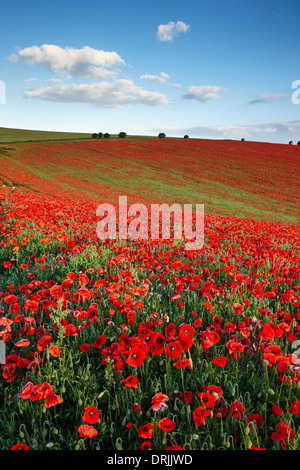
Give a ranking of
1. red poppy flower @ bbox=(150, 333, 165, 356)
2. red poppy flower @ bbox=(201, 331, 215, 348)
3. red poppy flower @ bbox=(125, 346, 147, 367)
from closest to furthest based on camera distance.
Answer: red poppy flower @ bbox=(125, 346, 147, 367)
red poppy flower @ bbox=(150, 333, 165, 356)
red poppy flower @ bbox=(201, 331, 215, 348)

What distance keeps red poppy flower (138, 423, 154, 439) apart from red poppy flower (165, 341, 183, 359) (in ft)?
1.52

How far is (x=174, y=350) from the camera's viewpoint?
85.7 inches

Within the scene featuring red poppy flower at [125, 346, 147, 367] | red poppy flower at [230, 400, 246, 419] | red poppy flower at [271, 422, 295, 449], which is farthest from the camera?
red poppy flower at [125, 346, 147, 367]

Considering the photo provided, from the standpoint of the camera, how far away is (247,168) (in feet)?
127

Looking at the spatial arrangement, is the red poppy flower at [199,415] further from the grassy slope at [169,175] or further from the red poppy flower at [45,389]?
the grassy slope at [169,175]

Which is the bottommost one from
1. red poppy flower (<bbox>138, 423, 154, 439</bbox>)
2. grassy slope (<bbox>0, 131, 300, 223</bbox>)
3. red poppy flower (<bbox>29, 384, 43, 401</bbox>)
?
red poppy flower (<bbox>138, 423, 154, 439</bbox>)

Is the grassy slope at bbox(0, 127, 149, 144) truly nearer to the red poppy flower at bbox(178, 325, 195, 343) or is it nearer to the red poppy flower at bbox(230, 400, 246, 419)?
the red poppy flower at bbox(178, 325, 195, 343)

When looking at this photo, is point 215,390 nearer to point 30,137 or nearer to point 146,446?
point 146,446

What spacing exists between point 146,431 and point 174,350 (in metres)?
0.57

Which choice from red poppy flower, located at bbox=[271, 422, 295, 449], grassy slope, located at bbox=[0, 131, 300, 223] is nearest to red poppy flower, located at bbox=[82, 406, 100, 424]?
red poppy flower, located at bbox=[271, 422, 295, 449]

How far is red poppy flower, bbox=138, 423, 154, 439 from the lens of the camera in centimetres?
166
